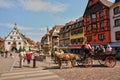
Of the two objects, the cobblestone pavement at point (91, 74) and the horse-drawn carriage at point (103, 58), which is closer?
the cobblestone pavement at point (91, 74)

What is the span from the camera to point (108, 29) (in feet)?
147

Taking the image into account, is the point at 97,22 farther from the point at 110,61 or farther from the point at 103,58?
the point at 110,61

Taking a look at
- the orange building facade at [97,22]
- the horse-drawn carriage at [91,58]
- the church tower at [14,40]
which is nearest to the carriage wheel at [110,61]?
the horse-drawn carriage at [91,58]

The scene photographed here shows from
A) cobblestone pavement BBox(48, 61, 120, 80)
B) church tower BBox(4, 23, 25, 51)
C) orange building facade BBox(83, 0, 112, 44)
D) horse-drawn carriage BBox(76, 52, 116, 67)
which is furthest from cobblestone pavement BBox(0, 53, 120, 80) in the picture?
church tower BBox(4, 23, 25, 51)

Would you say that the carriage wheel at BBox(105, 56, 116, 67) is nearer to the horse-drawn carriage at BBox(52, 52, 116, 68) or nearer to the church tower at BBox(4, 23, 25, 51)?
the horse-drawn carriage at BBox(52, 52, 116, 68)

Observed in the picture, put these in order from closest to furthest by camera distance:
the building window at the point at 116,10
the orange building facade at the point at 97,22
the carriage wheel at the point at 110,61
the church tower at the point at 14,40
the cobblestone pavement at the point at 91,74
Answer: the cobblestone pavement at the point at 91,74 → the carriage wheel at the point at 110,61 → the building window at the point at 116,10 → the orange building facade at the point at 97,22 → the church tower at the point at 14,40

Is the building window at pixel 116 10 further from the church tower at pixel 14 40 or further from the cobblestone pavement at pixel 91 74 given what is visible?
the church tower at pixel 14 40

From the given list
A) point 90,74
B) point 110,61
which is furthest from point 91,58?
point 90,74

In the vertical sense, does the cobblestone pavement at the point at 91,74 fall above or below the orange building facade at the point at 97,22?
below

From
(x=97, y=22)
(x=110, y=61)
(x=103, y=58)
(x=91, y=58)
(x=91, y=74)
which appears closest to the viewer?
(x=91, y=74)

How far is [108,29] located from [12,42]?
71.1m

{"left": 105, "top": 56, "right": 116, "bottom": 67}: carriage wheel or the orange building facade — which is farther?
the orange building facade

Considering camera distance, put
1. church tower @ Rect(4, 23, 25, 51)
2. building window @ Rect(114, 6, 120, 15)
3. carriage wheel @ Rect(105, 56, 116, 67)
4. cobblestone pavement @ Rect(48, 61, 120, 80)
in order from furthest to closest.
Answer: church tower @ Rect(4, 23, 25, 51) < building window @ Rect(114, 6, 120, 15) < carriage wheel @ Rect(105, 56, 116, 67) < cobblestone pavement @ Rect(48, 61, 120, 80)

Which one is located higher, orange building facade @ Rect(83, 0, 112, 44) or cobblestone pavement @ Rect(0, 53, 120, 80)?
orange building facade @ Rect(83, 0, 112, 44)
